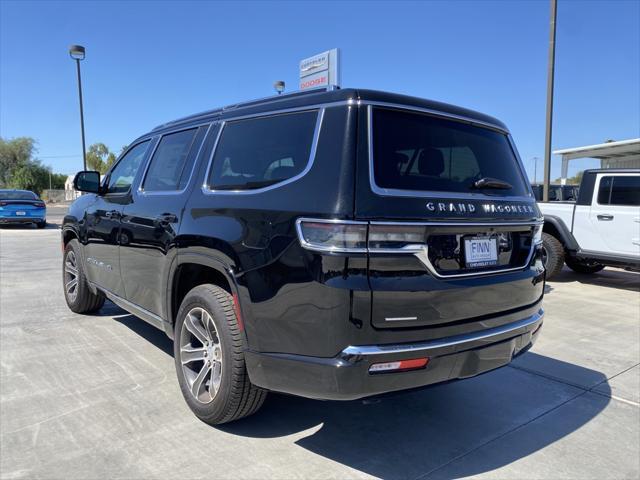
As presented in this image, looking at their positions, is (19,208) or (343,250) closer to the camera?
(343,250)

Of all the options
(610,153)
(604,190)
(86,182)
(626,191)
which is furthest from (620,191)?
(610,153)

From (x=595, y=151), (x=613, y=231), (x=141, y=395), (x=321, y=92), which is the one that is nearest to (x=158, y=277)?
(x=141, y=395)

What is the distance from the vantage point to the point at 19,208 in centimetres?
1752

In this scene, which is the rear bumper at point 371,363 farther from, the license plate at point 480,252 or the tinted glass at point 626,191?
the tinted glass at point 626,191

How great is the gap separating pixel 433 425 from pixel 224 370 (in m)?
1.41

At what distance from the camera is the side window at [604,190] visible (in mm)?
8026

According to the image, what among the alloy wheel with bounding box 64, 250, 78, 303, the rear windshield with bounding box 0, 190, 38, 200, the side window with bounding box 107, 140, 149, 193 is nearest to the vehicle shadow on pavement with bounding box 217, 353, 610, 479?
the side window with bounding box 107, 140, 149, 193

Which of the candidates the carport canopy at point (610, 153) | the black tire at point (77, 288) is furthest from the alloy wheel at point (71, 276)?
the carport canopy at point (610, 153)

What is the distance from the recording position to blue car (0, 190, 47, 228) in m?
17.3

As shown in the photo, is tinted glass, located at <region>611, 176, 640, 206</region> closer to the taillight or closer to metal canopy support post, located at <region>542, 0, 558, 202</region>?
metal canopy support post, located at <region>542, 0, 558, 202</region>

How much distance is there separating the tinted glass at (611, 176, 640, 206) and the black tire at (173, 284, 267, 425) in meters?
7.32

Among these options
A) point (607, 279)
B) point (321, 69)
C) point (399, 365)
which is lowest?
point (607, 279)

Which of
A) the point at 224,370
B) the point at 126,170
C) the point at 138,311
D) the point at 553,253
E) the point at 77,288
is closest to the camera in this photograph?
the point at 224,370

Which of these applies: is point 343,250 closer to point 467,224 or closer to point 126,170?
point 467,224
